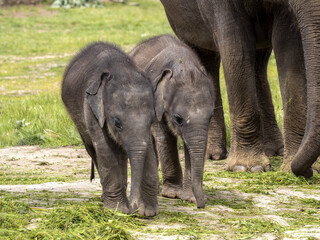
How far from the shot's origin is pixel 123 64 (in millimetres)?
5223

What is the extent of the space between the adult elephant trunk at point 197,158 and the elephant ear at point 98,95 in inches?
28.6

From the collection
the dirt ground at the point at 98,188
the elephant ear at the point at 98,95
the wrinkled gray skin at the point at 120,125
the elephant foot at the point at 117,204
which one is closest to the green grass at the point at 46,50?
the dirt ground at the point at 98,188

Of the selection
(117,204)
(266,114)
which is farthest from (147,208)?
(266,114)

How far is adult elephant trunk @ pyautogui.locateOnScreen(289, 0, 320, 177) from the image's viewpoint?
5596mm

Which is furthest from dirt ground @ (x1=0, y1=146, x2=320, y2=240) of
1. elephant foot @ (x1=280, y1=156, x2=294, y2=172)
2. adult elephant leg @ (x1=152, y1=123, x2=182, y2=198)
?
elephant foot @ (x1=280, y1=156, x2=294, y2=172)

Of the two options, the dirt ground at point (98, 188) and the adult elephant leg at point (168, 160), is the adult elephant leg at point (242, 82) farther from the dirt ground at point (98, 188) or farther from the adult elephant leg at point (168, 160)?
the adult elephant leg at point (168, 160)

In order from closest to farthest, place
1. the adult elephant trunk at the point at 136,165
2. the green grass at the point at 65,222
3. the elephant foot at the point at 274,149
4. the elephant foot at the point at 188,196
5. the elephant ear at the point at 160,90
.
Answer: the green grass at the point at 65,222, the adult elephant trunk at the point at 136,165, the elephant ear at the point at 160,90, the elephant foot at the point at 188,196, the elephant foot at the point at 274,149

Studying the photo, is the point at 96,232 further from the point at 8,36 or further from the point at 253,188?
the point at 8,36

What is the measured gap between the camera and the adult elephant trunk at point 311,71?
18.4ft

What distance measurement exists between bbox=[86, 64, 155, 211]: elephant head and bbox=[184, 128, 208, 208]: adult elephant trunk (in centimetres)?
43

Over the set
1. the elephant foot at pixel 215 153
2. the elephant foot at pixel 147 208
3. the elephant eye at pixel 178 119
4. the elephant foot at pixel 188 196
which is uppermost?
the elephant eye at pixel 178 119

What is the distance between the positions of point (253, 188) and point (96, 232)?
2.26 m

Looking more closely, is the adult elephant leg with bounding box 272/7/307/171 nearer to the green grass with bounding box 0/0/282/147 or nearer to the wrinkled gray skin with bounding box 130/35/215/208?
the wrinkled gray skin with bounding box 130/35/215/208

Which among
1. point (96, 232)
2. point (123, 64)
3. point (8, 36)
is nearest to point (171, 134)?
point (123, 64)
